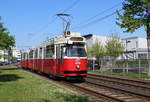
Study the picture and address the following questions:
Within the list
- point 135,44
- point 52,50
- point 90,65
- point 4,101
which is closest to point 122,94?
point 4,101

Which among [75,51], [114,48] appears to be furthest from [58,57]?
[114,48]

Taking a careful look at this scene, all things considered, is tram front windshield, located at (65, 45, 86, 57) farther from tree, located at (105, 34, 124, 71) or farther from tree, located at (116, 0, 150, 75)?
tree, located at (105, 34, 124, 71)

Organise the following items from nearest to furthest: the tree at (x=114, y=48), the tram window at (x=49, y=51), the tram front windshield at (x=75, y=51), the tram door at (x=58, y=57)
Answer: the tram front windshield at (x=75, y=51), the tram door at (x=58, y=57), the tram window at (x=49, y=51), the tree at (x=114, y=48)

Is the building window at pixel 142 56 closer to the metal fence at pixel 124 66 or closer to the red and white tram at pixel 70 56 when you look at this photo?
the metal fence at pixel 124 66

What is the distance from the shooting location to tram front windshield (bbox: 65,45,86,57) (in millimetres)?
17344

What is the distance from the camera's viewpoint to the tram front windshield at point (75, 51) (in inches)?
683

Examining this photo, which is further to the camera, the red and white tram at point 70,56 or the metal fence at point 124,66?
the metal fence at point 124,66

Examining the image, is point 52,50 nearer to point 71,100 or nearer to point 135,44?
point 71,100

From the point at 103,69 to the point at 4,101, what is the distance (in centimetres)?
2469

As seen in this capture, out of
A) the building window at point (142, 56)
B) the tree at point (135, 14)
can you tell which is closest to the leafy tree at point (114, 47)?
the building window at point (142, 56)

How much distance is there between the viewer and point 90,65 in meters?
39.2

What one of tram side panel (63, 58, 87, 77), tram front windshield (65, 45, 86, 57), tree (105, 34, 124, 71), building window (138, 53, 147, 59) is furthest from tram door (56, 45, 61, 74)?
building window (138, 53, 147, 59)

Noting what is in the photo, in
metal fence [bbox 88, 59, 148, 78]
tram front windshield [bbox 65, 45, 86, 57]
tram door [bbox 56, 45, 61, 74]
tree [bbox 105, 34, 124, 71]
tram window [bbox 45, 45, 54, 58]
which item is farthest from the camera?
tree [bbox 105, 34, 124, 71]

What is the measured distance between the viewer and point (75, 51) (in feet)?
57.3
